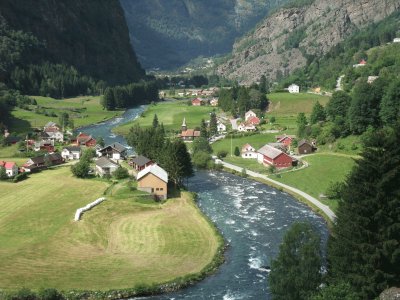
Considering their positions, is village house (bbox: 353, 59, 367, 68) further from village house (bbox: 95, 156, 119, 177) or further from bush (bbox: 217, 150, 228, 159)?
village house (bbox: 95, 156, 119, 177)

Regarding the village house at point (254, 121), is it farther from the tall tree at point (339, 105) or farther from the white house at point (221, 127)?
the tall tree at point (339, 105)

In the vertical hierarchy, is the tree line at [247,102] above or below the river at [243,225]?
above

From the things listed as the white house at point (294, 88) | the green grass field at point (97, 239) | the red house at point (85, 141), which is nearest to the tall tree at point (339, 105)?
the green grass field at point (97, 239)

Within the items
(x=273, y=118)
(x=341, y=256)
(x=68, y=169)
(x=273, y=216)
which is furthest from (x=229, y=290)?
(x=273, y=118)

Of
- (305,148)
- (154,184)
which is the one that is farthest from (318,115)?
(154,184)


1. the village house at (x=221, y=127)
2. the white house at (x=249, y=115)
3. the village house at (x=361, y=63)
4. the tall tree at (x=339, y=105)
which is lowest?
the village house at (x=221, y=127)

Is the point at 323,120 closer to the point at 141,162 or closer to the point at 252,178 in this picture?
the point at 252,178
